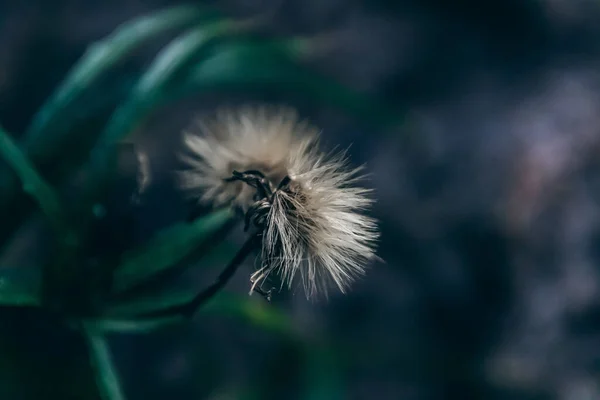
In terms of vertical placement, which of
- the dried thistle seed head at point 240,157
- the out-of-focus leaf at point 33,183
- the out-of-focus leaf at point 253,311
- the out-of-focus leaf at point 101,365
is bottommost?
the out-of-focus leaf at point 101,365

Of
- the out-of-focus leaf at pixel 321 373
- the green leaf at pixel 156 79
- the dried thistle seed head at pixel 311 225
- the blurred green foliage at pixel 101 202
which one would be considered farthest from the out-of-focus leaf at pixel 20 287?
the out-of-focus leaf at pixel 321 373

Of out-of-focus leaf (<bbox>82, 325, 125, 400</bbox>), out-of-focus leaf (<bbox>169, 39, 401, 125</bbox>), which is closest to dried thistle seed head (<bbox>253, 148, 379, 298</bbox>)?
out-of-focus leaf (<bbox>82, 325, 125, 400</bbox>)

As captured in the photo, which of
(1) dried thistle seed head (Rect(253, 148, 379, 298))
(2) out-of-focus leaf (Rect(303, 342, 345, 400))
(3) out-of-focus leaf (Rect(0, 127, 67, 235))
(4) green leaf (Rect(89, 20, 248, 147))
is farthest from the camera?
(2) out-of-focus leaf (Rect(303, 342, 345, 400))

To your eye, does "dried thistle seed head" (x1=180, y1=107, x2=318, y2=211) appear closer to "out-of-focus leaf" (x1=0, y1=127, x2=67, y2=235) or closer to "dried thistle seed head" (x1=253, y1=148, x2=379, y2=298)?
"dried thistle seed head" (x1=253, y1=148, x2=379, y2=298)

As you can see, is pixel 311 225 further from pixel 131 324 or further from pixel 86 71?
pixel 86 71

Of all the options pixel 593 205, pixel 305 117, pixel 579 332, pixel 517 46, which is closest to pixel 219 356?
pixel 305 117

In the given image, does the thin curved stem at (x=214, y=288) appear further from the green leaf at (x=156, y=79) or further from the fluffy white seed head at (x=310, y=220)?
the green leaf at (x=156, y=79)

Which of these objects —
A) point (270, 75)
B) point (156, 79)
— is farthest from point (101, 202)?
point (270, 75)
